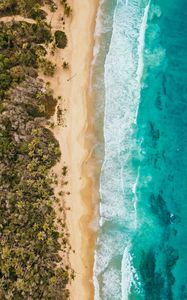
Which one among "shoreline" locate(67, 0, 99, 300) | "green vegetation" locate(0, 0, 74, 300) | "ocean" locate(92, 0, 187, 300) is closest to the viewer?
"green vegetation" locate(0, 0, 74, 300)

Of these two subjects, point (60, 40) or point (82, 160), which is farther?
point (60, 40)

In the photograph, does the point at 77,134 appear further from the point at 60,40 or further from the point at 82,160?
the point at 60,40

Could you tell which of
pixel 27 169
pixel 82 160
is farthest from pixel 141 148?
pixel 27 169

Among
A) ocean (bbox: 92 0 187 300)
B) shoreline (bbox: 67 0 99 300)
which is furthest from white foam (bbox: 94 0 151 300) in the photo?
shoreline (bbox: 67 0 99 300)

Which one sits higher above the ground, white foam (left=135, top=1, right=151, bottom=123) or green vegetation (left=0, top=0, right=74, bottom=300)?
white foam (left=135, top=1, right=151, bottom=123)

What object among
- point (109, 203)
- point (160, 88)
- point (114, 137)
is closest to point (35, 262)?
point (109, 203)

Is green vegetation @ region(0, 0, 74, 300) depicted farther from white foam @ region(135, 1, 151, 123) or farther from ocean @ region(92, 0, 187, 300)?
white foam @ region(135, 1, 151, 123)
